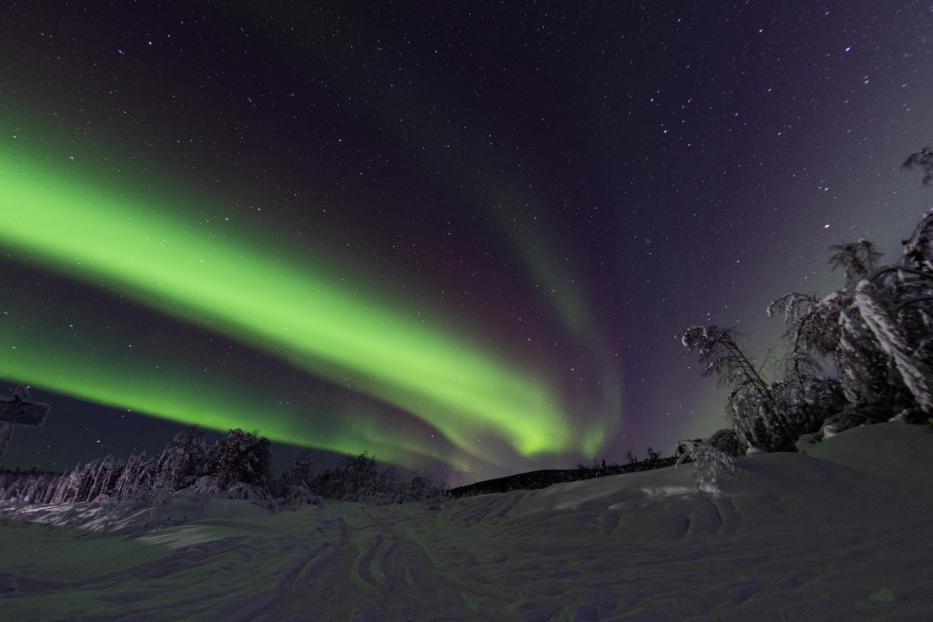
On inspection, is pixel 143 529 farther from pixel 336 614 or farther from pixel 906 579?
pixel 906 579

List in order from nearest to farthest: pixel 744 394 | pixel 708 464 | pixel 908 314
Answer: pixel 708 464 < pixel 908 314 < pixel 744 394

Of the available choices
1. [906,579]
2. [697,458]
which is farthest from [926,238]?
[906,579]

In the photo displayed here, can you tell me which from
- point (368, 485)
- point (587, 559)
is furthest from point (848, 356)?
point (368, 485)

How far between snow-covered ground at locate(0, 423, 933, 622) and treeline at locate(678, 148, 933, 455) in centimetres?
202

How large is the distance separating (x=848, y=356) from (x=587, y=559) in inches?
415

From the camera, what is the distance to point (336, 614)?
13.4 ft

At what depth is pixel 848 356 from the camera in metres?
10.5

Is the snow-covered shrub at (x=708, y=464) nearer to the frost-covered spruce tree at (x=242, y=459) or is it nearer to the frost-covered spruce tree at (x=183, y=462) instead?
the frost-covered spruce tree at (x=242, y=459)

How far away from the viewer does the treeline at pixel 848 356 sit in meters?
8.25

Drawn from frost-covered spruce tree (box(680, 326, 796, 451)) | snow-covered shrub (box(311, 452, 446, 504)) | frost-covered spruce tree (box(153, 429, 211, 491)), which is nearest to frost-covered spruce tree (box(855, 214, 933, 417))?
frost-covered spruce tree (box(680, 326, 796, 451))

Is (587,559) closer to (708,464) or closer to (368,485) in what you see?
(708,464)

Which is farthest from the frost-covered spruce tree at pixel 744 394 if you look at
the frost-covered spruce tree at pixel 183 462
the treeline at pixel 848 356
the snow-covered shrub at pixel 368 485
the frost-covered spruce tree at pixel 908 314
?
the frost-covered spruce tree at pixel 183 462

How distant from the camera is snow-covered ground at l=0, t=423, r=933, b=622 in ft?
12.4

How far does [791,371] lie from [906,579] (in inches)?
510
